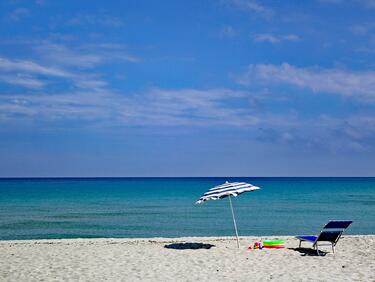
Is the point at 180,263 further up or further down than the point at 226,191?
further down

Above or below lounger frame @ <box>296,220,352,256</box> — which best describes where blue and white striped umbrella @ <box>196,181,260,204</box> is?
above

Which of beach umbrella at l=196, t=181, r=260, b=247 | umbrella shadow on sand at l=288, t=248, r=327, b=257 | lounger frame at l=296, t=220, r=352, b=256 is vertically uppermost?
beach umbrella at l=196, t=181, r=260, b=247

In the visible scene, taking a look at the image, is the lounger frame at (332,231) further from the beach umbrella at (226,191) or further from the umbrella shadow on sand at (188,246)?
the umbrella shadow on sand at (188,246)

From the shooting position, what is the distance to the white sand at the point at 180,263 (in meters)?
9.64

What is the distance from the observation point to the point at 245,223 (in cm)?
2834

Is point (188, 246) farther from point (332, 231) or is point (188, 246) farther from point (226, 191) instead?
point (332, 231)

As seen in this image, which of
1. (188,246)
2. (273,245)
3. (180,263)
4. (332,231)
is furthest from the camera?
(188,246)

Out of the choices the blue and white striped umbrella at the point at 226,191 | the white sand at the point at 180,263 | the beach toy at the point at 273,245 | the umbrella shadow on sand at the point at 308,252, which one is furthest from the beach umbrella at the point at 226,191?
the umbrella shadow on sand at the point at 308,252

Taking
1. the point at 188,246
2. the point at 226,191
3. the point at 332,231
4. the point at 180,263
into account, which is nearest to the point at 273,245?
the point at 332,231

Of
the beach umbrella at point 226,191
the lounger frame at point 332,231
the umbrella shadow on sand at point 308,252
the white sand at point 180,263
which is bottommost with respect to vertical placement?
the white sand at point 180,263

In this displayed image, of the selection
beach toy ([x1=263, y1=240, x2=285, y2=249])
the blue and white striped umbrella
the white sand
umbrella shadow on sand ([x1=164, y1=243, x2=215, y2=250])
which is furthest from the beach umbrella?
beach toy ([x1=263, y1=240, x2=285, y2=249])

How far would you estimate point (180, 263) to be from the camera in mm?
11156

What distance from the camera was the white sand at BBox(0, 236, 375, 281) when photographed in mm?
9644

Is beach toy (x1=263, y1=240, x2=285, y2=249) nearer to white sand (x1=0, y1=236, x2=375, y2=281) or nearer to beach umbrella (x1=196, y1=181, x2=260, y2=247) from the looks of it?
white sand (x1=0, y1=236, x2=375, y2=281)
